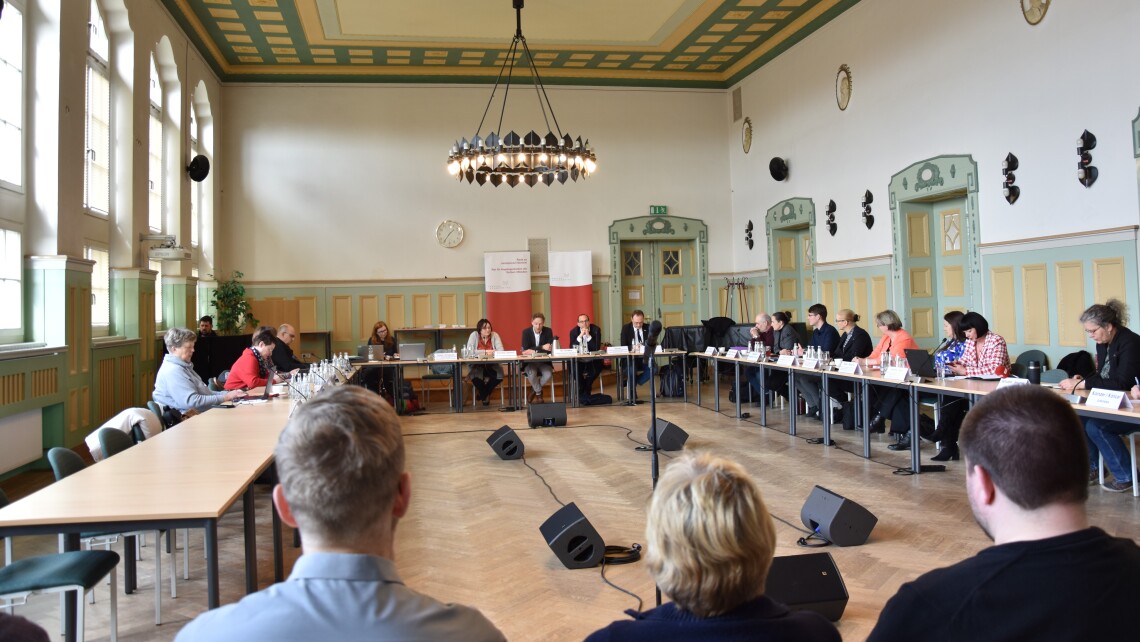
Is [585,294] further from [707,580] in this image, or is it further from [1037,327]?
[707,580]

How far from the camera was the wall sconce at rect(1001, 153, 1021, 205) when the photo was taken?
7.35 metres

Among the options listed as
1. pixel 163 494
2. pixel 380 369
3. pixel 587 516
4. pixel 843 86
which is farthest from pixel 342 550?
pixel 843 86

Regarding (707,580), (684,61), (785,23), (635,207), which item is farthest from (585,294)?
(707,580)

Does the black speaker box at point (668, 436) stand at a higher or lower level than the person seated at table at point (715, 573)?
lower

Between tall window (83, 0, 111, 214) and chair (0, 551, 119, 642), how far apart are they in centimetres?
569

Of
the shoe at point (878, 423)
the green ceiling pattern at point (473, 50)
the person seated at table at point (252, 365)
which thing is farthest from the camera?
the green ceiling pattern at point (473, 50)

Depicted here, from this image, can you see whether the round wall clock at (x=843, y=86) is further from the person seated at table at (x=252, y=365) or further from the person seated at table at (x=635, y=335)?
the person seated at table at (x=252, y=365)

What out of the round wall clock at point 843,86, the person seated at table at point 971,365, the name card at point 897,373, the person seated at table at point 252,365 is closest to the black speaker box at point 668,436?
the name card at point 897,373

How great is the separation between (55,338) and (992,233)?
8.52m

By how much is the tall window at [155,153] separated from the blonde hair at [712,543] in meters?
9.34

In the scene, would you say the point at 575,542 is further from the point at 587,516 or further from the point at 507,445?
the point at 507,445

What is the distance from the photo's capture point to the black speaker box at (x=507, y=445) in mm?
6676

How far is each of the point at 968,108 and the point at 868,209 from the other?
6.04 ft

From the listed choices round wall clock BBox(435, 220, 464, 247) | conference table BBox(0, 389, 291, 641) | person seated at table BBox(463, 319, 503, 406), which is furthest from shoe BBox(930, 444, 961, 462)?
round wall clock BBox(435, 220, 464, 247)
